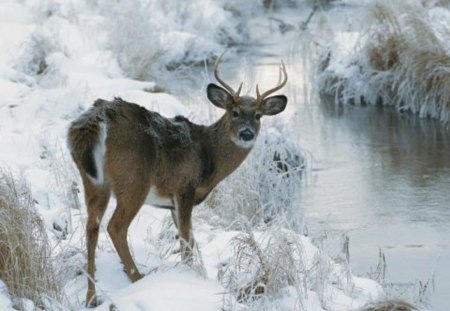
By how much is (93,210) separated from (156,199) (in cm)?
56

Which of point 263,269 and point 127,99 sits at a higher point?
point 127,99

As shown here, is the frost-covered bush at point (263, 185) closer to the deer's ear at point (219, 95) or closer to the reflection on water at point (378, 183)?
the reflection on water at point (378, 183)

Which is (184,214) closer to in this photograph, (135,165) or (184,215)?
(184,215)

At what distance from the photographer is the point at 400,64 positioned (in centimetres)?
1585

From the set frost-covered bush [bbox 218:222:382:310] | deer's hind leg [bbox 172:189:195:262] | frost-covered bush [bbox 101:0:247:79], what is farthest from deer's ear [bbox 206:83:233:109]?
frost-covered bush [bbox 101:0:247:79]

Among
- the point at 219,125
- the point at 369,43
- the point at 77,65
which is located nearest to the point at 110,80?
the point at 77,65

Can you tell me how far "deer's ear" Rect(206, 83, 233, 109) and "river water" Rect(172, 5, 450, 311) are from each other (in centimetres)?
178

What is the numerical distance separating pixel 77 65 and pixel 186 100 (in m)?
1.55

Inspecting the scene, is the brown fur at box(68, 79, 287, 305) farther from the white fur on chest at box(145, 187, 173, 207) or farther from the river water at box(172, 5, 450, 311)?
the river water at box(172, 5, 450, 311)

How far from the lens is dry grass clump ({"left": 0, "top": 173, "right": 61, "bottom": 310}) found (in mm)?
6113

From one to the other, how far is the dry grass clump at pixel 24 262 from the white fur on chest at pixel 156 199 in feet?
2.88

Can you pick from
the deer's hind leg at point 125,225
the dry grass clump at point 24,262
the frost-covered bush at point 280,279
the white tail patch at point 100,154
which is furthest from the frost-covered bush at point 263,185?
the dry grass clump at point 24,262

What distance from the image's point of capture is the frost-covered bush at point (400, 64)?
→ 1514cm

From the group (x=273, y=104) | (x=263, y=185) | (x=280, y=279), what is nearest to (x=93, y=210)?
(x=280, y=279)
